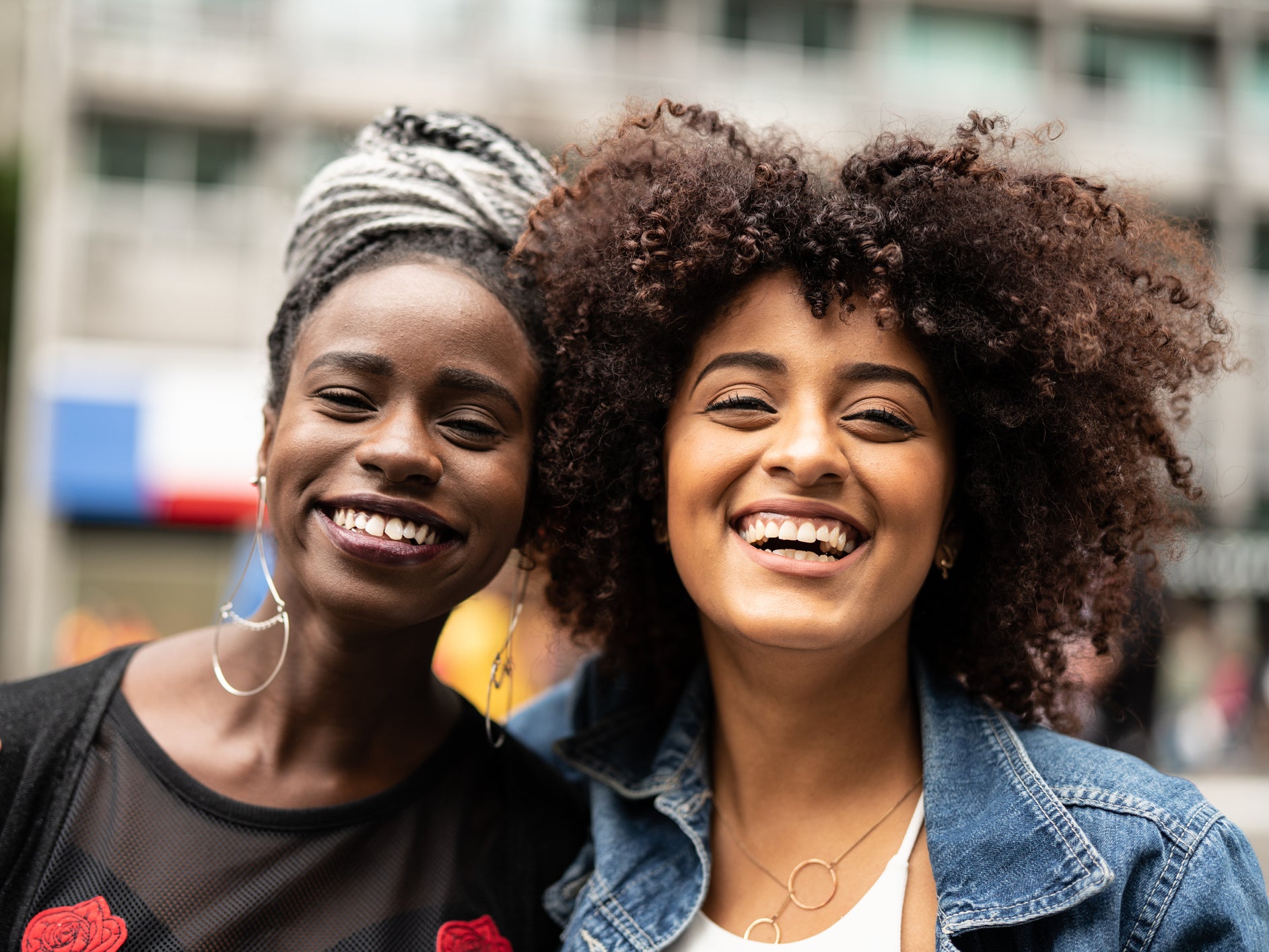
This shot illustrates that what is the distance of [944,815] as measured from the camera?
2.35 meters

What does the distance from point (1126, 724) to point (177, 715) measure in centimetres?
493

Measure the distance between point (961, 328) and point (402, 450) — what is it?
1.14 m

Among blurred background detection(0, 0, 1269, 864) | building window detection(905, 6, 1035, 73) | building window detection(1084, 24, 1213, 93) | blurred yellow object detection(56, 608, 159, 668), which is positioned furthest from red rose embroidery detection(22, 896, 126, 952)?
building window detection(1084, 24, 1213, 93)

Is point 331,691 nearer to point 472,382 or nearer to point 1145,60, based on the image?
point 472,382

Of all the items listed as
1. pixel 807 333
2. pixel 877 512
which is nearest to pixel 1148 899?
pixel 877 512

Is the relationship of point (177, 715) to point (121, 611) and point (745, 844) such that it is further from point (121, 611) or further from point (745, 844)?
point (121, 611)

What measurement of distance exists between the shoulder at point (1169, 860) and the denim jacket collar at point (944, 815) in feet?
0.18

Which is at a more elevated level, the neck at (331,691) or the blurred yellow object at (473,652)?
the neck at (331,691)

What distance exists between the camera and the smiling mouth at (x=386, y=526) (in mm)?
2424

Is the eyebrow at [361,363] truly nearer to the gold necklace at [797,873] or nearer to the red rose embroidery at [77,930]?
the red rose embroidery at [77,930]

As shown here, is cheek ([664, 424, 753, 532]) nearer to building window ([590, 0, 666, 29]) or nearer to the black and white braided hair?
the black and white braided hair

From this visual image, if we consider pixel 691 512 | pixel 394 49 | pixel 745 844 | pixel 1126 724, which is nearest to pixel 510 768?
pixel 745 844

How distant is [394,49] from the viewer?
1545cm

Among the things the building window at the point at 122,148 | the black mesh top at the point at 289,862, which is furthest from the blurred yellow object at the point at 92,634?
the building window at the point at 122,148
